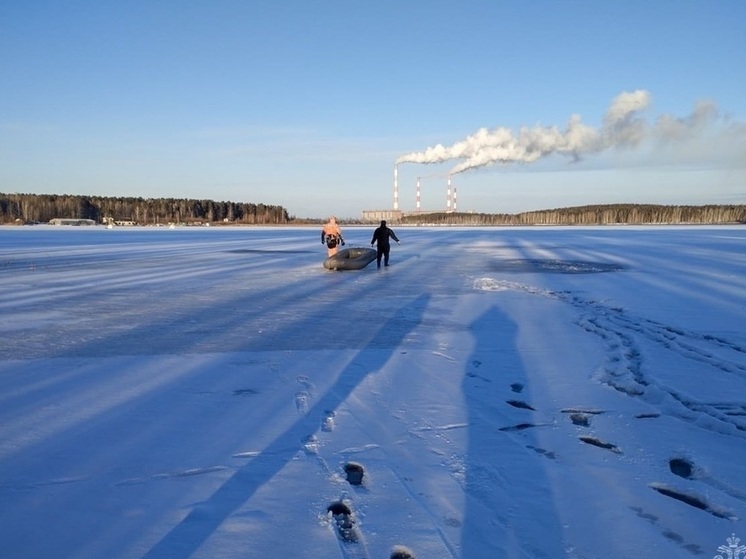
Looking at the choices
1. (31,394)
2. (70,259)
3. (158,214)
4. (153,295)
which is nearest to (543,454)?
(31,394)

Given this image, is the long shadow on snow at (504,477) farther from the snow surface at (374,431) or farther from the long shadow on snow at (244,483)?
the long shadow on snow at (244,483)

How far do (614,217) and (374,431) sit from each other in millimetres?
113362

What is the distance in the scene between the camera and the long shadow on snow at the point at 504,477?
249 cm

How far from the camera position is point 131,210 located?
12156 centimetres

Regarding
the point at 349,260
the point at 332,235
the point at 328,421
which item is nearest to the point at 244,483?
the point at 328,421

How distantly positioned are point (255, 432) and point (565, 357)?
10.7 ft

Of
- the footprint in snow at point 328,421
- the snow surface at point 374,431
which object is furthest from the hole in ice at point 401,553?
the footprint in snow at point 328,421

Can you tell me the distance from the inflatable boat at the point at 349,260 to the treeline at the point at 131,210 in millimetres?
94442

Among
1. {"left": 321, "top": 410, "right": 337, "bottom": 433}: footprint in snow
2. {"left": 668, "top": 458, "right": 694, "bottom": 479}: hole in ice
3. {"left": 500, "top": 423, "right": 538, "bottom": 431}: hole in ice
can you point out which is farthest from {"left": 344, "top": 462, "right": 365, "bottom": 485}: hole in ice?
{"left": 668, "top": 458, "right": 694, "bottom": 479}: hole in ice

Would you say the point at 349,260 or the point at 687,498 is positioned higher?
the point at 349,260

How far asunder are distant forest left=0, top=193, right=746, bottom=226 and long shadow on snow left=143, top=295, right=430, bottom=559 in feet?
289

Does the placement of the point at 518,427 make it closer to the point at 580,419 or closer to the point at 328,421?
the point at 580,419

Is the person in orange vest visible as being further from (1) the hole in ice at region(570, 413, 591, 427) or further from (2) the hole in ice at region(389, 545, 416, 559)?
(2) the hole in ice at region(389, 545, 416, 559)

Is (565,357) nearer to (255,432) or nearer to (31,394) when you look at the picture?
(255,432)
